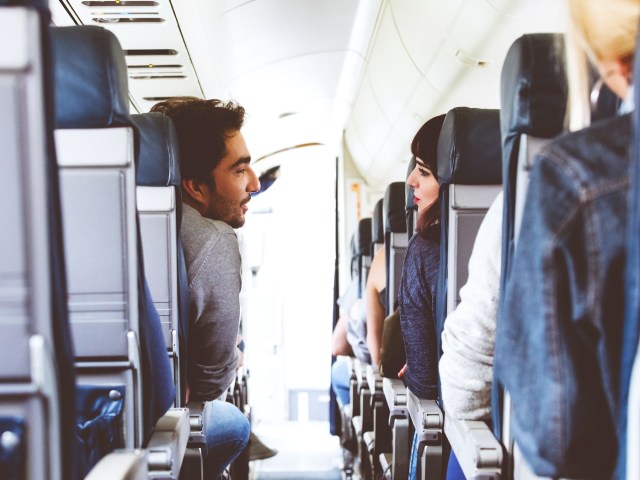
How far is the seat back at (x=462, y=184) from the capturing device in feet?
6.32

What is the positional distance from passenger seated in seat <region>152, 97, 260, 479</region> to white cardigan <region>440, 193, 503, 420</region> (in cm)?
110

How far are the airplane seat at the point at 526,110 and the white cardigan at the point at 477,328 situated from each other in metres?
0.07

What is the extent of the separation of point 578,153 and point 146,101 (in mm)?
4579

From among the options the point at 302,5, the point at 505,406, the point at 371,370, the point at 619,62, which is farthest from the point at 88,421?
the point at 302,5

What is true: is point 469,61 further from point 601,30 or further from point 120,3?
point 601,30

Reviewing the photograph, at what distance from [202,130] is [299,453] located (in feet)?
16.2

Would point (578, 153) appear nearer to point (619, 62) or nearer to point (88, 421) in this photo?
point (619, 62)

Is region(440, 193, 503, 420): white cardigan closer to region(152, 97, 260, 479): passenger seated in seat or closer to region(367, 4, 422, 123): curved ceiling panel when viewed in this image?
region(152, 97, 260, 479): passenger seated in seat

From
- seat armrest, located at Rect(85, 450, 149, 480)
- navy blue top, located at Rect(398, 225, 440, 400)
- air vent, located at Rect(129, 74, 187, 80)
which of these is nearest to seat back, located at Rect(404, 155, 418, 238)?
navy blue top, located at Rect(398, 225, 440, 400)

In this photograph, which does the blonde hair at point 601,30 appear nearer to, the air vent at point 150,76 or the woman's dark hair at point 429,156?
the woman's dark hair at point 429,156

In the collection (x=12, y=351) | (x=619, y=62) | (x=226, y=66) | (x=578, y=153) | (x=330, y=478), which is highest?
(x=226, y=66)

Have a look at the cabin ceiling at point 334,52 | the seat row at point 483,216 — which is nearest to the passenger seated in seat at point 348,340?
the seat row at point 483,216

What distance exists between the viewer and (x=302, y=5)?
4.18 metres

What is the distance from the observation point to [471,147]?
1938 millimetres
